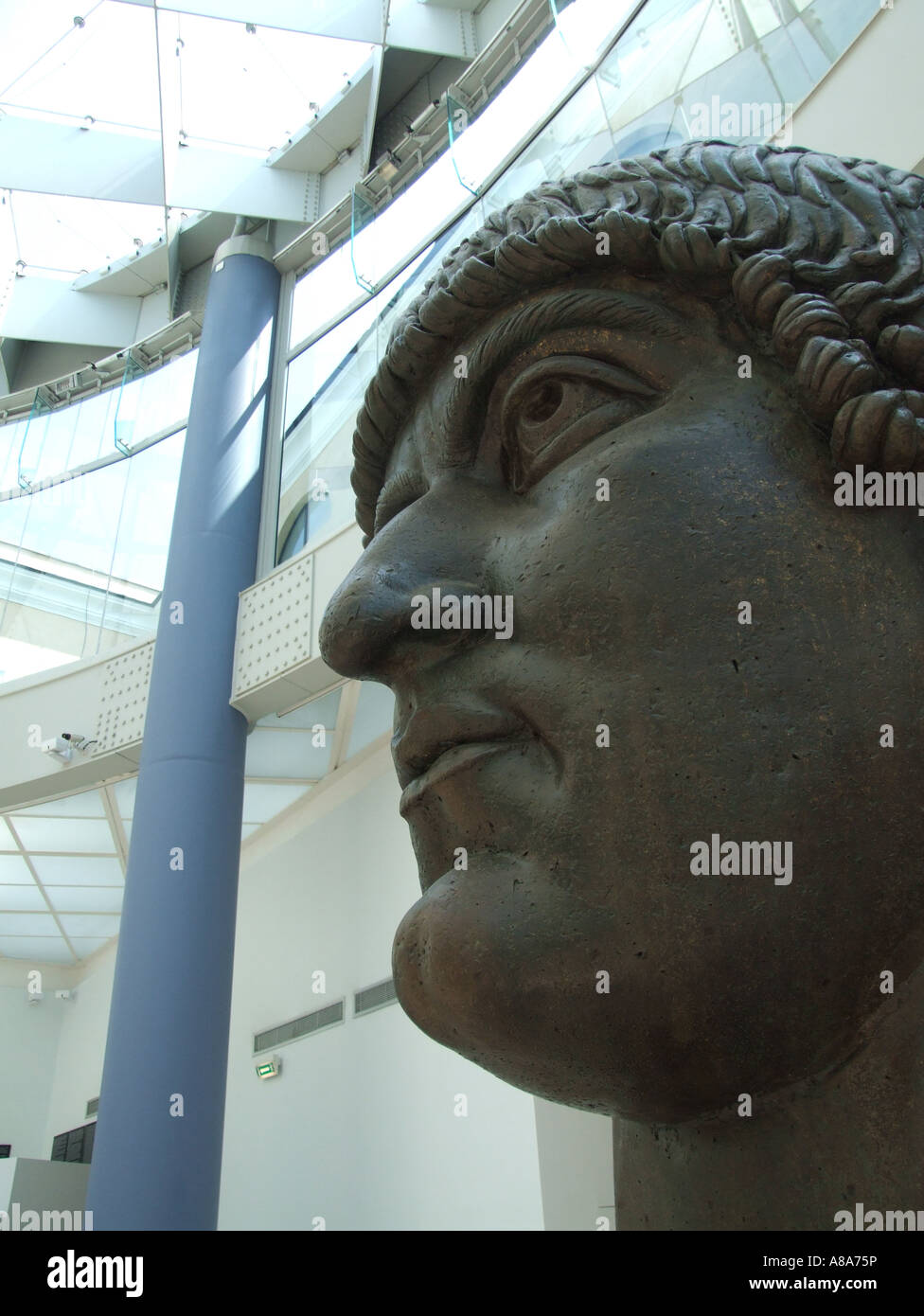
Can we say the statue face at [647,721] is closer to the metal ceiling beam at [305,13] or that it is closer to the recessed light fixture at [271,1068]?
the recessed light fixture at [271,1068]

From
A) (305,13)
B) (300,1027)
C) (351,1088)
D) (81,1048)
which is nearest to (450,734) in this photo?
(351,1088)

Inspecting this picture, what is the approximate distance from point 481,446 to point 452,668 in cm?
41

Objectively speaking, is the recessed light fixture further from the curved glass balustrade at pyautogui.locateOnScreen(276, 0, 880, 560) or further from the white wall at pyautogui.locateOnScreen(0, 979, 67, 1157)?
the white wall at pyautogui.locateOnScreen(0, 979, 67, 1157)

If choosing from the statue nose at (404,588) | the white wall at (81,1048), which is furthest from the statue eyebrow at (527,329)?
the white wall at (81,1048)

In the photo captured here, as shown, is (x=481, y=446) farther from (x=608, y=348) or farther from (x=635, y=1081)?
(x=635, y=1081)

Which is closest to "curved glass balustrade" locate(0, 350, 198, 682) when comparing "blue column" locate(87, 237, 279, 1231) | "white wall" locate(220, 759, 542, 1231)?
"blue column" locate(87, 237, 279, 1231)

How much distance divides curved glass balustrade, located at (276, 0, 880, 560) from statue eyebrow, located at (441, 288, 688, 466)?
2055mm

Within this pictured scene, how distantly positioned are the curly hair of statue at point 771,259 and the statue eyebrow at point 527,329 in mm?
66

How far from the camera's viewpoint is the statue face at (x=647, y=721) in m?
1.17

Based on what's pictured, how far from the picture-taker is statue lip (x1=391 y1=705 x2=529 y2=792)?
53.4 inches

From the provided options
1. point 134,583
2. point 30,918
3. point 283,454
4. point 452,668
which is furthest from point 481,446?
point 30,918

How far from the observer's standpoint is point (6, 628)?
12688mm

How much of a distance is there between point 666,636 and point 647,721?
12 centimetres

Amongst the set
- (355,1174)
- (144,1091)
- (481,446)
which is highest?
(481,446)
